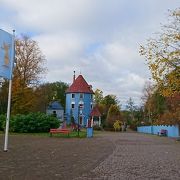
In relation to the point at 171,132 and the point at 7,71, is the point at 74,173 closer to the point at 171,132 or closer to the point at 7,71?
the point at 7,71

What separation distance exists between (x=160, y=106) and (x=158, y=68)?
50.4 meters

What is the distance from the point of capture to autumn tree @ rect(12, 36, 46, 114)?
177 feet

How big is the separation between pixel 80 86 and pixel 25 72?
34.8 m

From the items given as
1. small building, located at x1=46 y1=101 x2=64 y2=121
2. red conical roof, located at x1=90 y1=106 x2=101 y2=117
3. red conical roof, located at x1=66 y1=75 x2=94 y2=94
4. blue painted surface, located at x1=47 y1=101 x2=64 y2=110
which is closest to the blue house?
red conical roof, located at x1=66 y1=75 x2=94 y2=94

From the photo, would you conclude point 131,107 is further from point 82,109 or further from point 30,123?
point 30,123

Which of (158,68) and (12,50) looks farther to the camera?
(158,68)

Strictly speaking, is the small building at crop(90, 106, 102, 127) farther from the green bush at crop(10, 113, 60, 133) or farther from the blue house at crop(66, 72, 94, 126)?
the green bush at crop(10, 113, 60, 133)

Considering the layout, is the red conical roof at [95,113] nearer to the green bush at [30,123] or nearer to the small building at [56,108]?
the small building at [56,108]

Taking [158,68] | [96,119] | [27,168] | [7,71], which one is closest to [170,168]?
[27,168]

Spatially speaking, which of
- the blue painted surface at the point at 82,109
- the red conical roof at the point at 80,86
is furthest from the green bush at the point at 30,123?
the red conical roof at the point at 80,86

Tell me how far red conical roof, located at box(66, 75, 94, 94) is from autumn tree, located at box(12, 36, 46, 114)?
106ft

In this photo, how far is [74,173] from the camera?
36.6 ft

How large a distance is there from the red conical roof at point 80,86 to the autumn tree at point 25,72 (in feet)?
106

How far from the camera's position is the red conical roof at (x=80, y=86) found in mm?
88869
